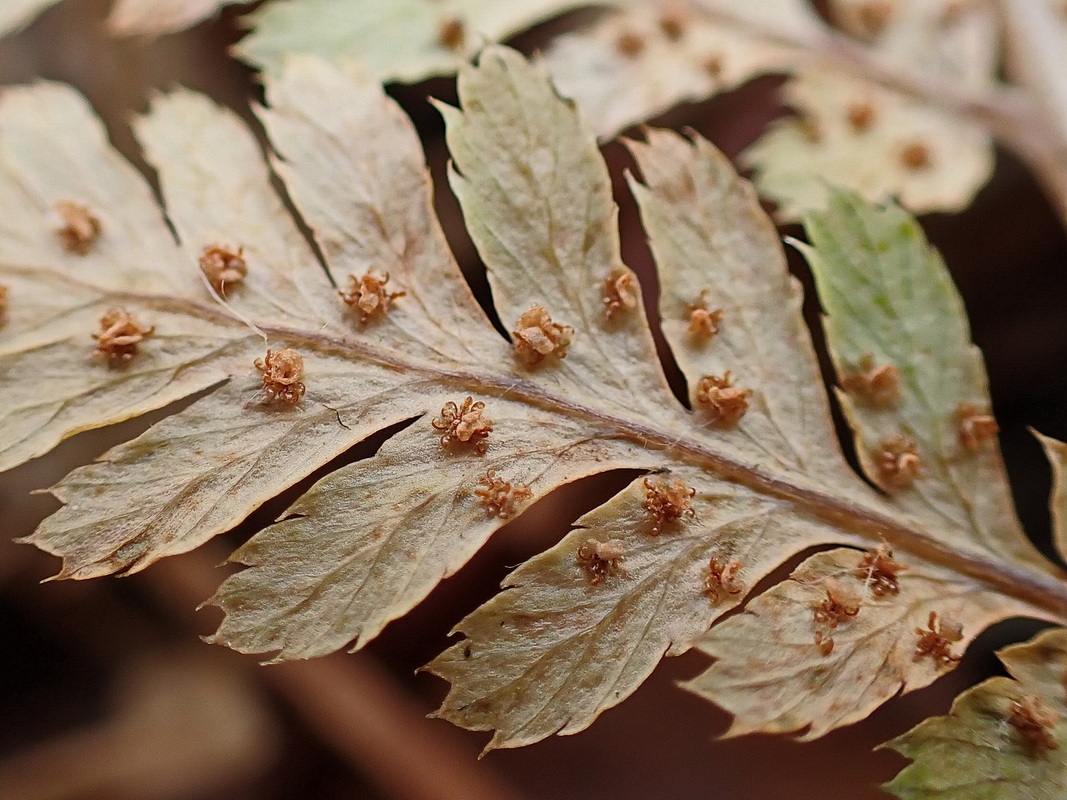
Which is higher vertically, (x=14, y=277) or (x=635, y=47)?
(x=14, y=277)

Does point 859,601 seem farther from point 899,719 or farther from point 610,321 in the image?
point 899,719

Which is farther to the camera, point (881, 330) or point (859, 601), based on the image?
point (881, 330)

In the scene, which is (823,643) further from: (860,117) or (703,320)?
(860,117)

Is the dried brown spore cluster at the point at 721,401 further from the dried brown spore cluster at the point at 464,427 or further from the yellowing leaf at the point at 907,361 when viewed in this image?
the dried brown spore cluster at the point at 464,427

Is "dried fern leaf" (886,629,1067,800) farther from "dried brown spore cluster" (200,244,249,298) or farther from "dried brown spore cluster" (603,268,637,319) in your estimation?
"dried brown spore cluster" (200,244,249,298)

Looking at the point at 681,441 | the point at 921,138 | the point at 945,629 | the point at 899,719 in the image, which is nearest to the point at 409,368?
the point at 681,441

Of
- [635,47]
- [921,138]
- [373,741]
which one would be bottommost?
[373,741]

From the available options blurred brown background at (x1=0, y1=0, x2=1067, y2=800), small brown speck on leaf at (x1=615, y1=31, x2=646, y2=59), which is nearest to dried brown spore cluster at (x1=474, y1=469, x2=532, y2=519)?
small brown speck on leaf at (x1=615, y1=31, x2=646, y2=59)
